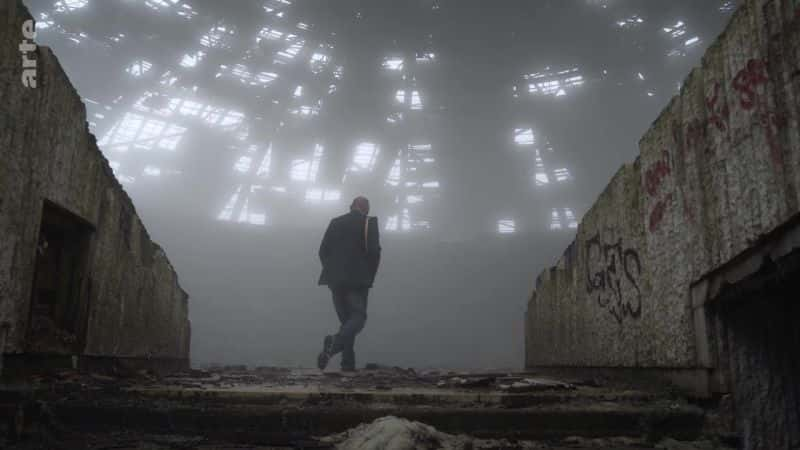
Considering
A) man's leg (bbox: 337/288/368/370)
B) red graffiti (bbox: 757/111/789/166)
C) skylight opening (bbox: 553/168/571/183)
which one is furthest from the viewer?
skylight opening (bbox: 553/168/571/183)

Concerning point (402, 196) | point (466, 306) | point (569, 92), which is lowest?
point (466, 306)

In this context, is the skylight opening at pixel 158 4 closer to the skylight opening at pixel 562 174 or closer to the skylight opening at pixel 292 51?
the skylight opening at pixel 292 51

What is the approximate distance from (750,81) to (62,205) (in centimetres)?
353

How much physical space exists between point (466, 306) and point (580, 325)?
16519 mm

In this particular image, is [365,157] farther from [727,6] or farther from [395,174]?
[727,6]

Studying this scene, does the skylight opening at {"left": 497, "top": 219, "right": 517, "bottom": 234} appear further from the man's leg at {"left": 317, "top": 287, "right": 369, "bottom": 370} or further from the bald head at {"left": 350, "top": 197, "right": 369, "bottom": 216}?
the man's leg at {"left": 317, "top": 287, "right": 369, "bottom": 370}

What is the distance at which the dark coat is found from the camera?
723cm

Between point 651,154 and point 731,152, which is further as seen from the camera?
point 651,154

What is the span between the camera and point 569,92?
93.7 feet

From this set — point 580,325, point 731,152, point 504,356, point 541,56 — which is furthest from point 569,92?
point 731,152

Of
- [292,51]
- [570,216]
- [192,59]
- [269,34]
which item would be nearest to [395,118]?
[292,51]

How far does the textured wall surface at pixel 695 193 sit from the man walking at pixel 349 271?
3.25 meters

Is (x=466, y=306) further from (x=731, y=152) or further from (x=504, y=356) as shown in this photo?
(x=731, y=152)

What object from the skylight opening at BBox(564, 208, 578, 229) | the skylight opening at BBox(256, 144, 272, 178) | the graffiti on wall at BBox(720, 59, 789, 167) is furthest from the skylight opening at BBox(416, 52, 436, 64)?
the graffiti on wall at BBox(720, 59, 789, 167)
